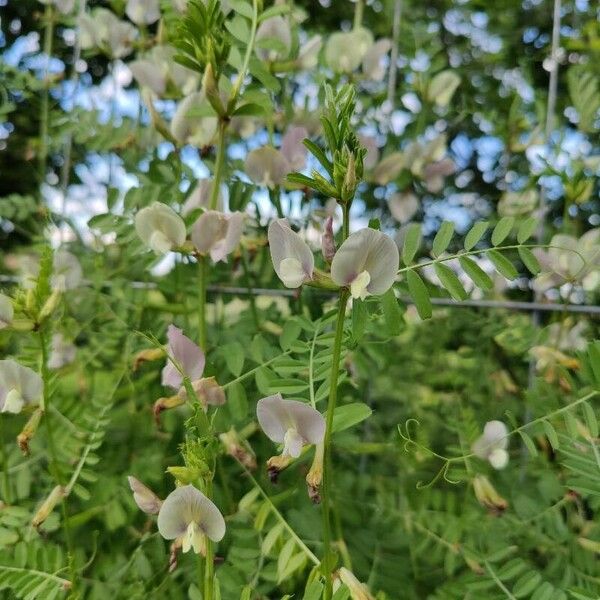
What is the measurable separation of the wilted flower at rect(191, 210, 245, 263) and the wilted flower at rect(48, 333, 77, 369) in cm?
40

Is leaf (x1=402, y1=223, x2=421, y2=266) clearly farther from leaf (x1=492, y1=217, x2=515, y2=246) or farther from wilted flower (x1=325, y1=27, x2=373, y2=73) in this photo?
wilted flower (x1=325, y1=27, x2=373, y2=73)

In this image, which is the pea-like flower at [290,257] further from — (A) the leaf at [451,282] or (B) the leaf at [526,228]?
(B) the leaf at [526,228]

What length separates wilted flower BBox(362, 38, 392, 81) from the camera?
1.14m

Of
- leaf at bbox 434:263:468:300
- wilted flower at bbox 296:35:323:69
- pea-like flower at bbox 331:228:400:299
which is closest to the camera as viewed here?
pea-like flower at bbox 331:228:400:299

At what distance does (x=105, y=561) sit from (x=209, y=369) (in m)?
0.36

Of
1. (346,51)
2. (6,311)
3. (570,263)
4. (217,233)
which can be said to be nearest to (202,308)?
(217,233)

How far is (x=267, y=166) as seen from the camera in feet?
3.09

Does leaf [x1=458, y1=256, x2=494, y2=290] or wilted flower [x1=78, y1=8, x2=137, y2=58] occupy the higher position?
wilted flower [x1=78, y1=8, x2=137, y2=58]

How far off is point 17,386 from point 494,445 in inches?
19.7

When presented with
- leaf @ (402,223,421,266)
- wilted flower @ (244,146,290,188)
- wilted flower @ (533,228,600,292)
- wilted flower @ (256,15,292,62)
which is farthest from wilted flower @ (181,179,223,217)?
wilted flower @ (533,228,600,292)

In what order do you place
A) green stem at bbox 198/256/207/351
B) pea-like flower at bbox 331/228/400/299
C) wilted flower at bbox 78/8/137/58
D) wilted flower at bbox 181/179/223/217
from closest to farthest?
pea-like flower at bbox 331/228/400/299
green stem at bbox 198/256/207/351
wilted flower at bbox 181/179/223/217
wilted flower at bbox 78/8/137/58

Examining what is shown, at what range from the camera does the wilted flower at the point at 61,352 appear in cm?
111

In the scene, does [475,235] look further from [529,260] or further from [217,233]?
[217,233]

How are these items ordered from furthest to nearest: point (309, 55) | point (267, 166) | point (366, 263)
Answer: point (309, 55), point (267, 166), point (366, 263)
